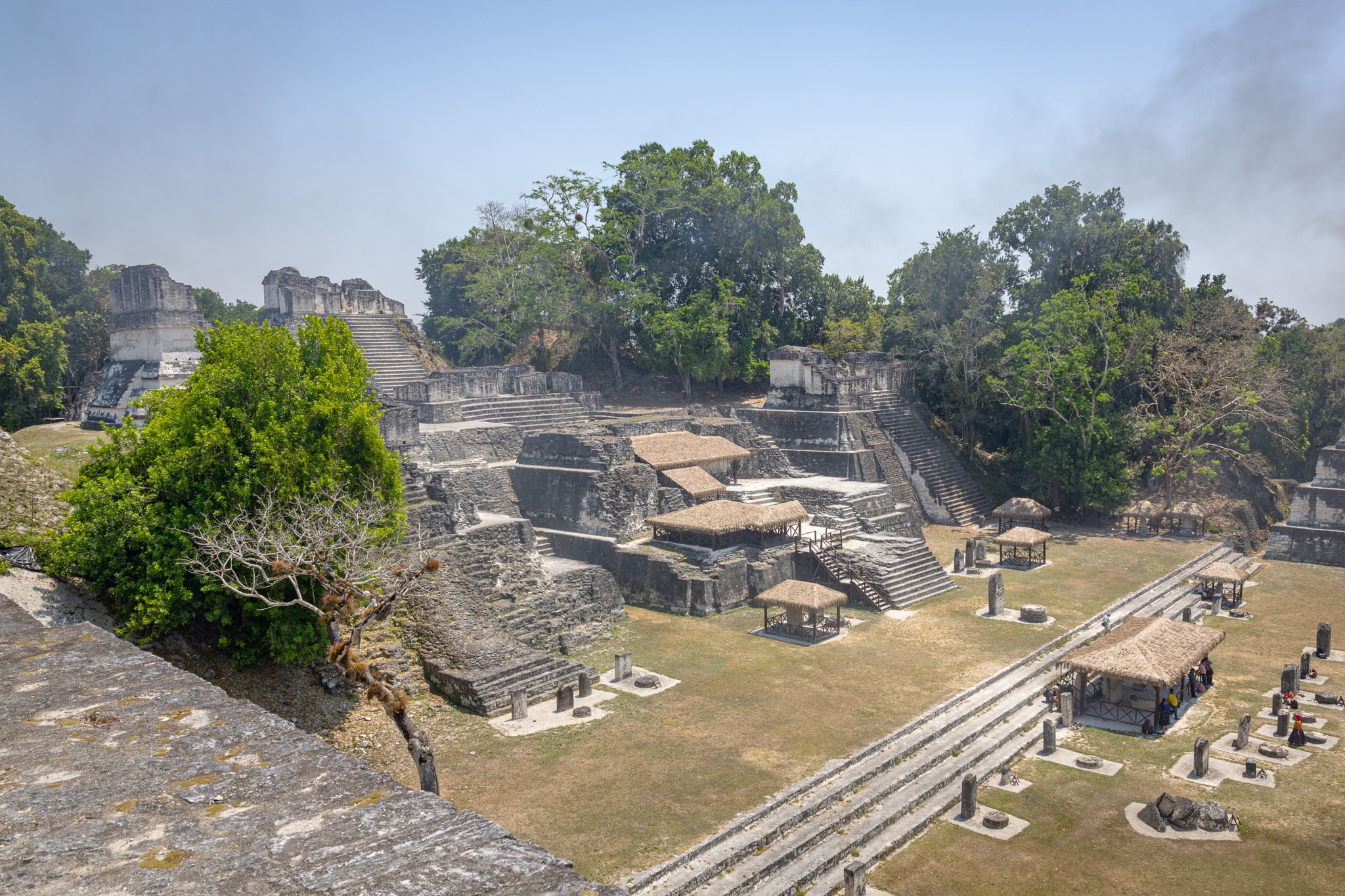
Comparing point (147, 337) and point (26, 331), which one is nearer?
point (147, 337)

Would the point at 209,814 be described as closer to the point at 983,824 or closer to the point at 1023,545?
the point at 983,824

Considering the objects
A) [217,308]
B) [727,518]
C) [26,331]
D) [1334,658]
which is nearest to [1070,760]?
[1334,658]

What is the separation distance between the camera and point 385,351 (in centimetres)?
3319

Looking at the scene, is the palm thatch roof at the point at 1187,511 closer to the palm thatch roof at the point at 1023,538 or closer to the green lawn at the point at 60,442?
the palm thatch roof at the point at 1023,538

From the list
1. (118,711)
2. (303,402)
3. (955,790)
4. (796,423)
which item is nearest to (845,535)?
(796,423)

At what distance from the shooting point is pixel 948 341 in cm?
3406

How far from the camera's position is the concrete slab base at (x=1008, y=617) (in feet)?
61.1

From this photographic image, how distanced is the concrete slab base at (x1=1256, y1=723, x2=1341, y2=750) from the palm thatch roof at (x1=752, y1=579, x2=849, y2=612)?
23.3 ft

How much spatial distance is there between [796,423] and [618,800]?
2021 centimetres

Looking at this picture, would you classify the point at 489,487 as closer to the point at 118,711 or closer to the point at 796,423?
the point at 796,423

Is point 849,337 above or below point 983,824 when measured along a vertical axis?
above

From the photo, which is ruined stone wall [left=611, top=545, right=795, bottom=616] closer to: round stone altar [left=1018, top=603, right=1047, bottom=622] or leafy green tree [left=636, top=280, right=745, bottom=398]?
round stone altar [left=1018, top=603, right=1047, bottom=622]

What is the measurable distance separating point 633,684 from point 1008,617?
9064 millimetres

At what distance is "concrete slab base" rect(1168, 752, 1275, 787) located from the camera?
11852 millimetres
